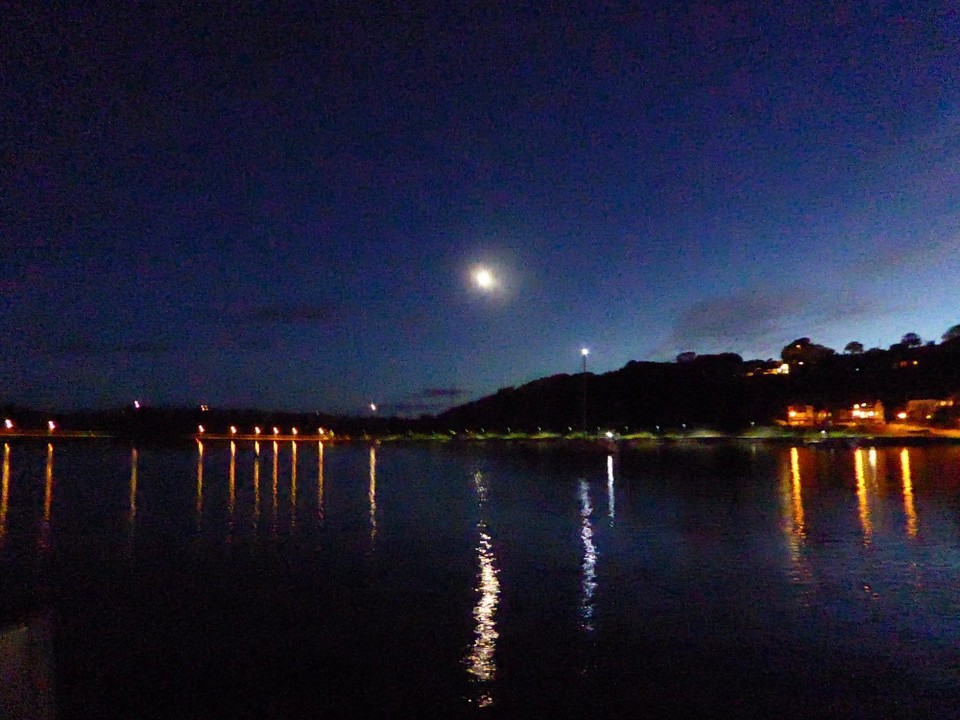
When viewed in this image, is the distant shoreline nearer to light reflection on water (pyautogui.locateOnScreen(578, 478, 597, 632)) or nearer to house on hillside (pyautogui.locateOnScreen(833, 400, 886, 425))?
house on hillside (pyautogui.locateOnScreen(833, 400, 886, 425))

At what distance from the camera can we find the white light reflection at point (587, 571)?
27.2 feet

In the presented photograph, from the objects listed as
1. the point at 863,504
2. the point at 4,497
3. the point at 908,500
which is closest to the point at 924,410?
the point at 908,500

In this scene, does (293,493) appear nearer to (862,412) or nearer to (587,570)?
(587,570)

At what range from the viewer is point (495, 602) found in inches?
353

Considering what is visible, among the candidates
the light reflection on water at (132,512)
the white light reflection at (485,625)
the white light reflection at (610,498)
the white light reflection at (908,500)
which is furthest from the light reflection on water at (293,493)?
the white light reflection at (908,500)

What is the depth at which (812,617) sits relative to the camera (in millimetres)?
8195

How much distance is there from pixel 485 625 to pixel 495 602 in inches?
36.6

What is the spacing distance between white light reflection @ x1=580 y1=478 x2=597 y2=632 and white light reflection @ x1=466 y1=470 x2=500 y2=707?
867 mm

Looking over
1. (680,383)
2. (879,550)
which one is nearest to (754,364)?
(680,383)

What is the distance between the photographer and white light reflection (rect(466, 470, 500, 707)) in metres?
6.54

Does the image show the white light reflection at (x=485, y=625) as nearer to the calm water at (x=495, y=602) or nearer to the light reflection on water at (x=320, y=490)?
the calm water at (x=495, y=602)

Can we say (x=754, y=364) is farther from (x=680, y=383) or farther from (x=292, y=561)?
(x=292, y=561)

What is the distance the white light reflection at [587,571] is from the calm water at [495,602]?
5 cm

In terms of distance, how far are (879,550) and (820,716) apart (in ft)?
22.6
